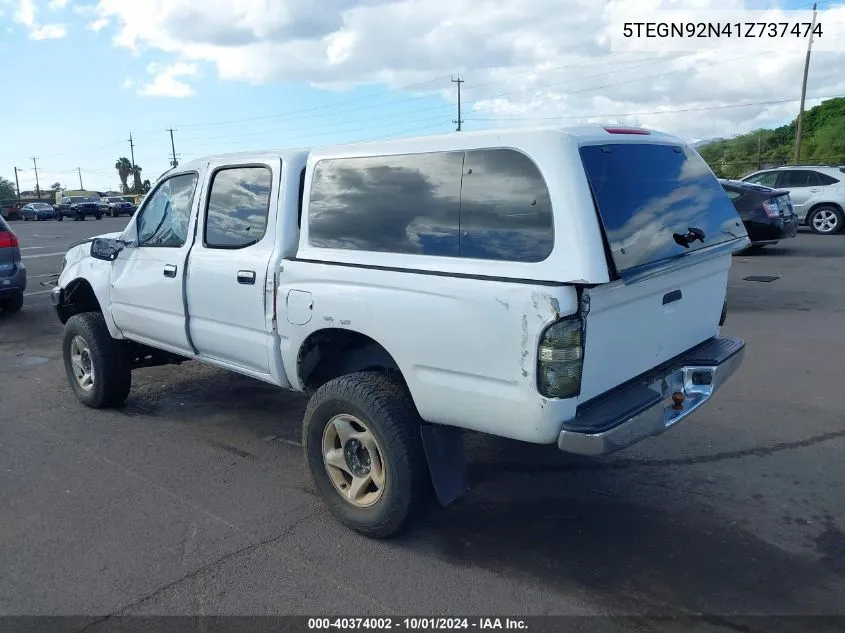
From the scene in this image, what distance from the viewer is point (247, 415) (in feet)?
18.8

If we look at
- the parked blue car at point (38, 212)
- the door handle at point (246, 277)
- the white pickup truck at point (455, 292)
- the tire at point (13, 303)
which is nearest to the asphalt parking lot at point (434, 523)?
the white pickup truck at point (455, 292)

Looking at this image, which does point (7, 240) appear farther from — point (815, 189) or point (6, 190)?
point (6, 190)

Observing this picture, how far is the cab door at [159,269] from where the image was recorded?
4.91m

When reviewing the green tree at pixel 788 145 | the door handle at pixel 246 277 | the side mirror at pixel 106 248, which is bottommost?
the door handle at pixel 246 277

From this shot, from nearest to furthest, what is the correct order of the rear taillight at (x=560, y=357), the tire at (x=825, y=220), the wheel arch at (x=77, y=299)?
the rear taillight at (x=560, y=357) → the wheel arch at (x=77, y=299) → the tire at (x=825, y=220)

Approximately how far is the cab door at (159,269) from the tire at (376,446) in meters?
1.59

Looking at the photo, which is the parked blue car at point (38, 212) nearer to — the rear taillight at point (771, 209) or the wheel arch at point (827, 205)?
the wheel arch at point (827, 205)

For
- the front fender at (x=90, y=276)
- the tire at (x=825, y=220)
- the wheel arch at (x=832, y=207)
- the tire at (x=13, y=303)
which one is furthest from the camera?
the tire at (x=825, y=220)

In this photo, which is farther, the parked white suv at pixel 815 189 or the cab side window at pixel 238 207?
the parked white suv at pixel 815 189

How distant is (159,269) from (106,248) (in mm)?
804

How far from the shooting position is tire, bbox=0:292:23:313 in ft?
34.0

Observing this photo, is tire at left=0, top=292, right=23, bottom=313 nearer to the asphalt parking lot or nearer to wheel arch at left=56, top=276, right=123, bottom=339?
wheel arch at left=56, top=276, right=123, bottom=339

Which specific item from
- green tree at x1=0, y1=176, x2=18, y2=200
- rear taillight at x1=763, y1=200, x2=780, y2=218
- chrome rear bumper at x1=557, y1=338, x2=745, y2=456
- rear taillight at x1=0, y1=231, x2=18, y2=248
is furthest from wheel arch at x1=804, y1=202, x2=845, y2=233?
green tree at x1=0, y1=176, x2=18, y2=200

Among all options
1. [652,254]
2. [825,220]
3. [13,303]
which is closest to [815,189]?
[825,220]
